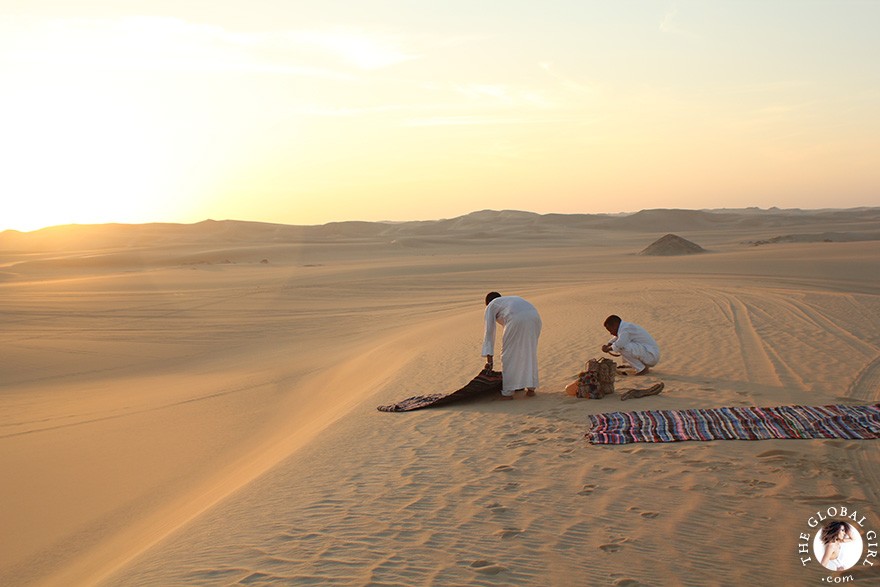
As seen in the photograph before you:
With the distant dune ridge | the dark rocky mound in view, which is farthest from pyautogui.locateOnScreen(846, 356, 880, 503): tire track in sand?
the distant dune ridge

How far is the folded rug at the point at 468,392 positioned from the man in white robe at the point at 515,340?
0.55 feet

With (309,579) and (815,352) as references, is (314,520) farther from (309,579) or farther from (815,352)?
(815,352)

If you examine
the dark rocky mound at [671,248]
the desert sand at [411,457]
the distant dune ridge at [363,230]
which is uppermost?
the distant dune ridge at [363,230]

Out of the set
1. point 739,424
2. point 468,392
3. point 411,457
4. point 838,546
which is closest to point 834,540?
point 838,546

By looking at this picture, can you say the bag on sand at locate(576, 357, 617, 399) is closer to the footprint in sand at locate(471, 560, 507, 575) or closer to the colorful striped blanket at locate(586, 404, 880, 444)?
the colorful striped blanket at locate(586, 404, 880, 444)

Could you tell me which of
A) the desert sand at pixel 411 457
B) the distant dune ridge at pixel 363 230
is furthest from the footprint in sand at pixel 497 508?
the distant dune ridge at pixel 363 230

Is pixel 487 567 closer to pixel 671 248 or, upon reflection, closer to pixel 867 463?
pixel 867 463

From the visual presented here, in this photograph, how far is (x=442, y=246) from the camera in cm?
7131

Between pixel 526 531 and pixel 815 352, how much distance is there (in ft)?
27.9

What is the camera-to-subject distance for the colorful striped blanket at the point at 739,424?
268 inches

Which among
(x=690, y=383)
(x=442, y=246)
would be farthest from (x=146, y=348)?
(x=442, y=246)

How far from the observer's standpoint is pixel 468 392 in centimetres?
938

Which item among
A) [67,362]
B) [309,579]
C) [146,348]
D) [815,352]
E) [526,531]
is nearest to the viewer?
[309,579]

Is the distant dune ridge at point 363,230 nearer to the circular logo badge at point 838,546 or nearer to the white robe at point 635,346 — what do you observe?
the white robe at point 635,346
